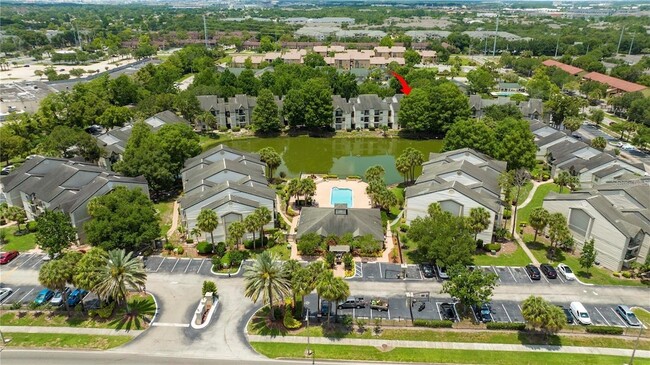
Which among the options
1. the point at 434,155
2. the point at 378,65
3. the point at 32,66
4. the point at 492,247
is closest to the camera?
the point at 492,247

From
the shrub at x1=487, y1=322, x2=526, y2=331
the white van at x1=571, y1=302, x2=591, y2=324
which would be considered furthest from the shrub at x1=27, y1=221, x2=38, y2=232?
the white van at x1=571, y1=302, x2=591, y2=324

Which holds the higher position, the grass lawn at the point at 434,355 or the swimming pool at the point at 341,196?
the swimming pool at the point at 341,196

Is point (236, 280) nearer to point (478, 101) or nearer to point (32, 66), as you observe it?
point (478, 101)

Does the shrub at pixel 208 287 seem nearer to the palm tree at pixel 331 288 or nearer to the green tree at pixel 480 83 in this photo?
the palm tree at pixel 331 288

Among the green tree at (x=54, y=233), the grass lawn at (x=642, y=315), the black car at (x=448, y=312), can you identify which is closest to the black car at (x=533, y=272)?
the grass lawn at (x=642, y=315)

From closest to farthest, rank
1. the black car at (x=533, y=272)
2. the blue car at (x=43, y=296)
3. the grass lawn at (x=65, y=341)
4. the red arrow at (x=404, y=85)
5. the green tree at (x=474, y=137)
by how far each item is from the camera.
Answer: the grass lawn at (x=65, y=341)
the blue car at (x=43, y=296)
the black car at (x=533, y=272)
the green tree at (x=474, y=137)
the red arrow at (x=404, y=85)

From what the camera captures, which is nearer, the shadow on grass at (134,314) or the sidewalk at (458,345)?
the sidewalk at (458,345)

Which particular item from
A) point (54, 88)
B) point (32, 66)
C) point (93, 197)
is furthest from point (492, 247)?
point (32, 66)
